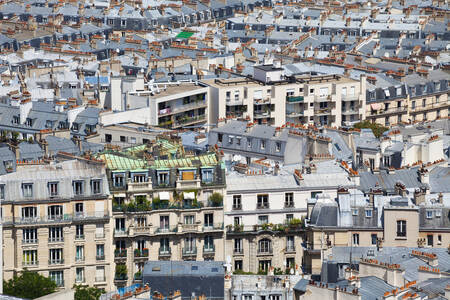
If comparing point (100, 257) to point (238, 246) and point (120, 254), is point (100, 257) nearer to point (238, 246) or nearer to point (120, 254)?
point (120, 254)

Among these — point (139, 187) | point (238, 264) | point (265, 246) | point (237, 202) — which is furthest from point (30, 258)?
point (265, 246)

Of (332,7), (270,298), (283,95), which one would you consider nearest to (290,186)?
(270,298)

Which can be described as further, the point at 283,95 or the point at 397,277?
the point at 283,95

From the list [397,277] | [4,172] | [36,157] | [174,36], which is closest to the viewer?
[397,277]

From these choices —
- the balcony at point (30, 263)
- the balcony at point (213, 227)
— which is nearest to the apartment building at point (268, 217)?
the balcony at point (213, 227)

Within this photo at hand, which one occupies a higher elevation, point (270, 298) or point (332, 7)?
point (332, 7)

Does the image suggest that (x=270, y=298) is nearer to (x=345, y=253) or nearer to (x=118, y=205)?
(x=345, y=253)

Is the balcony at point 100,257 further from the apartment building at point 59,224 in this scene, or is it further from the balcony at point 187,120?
the balcony at point 187,120
